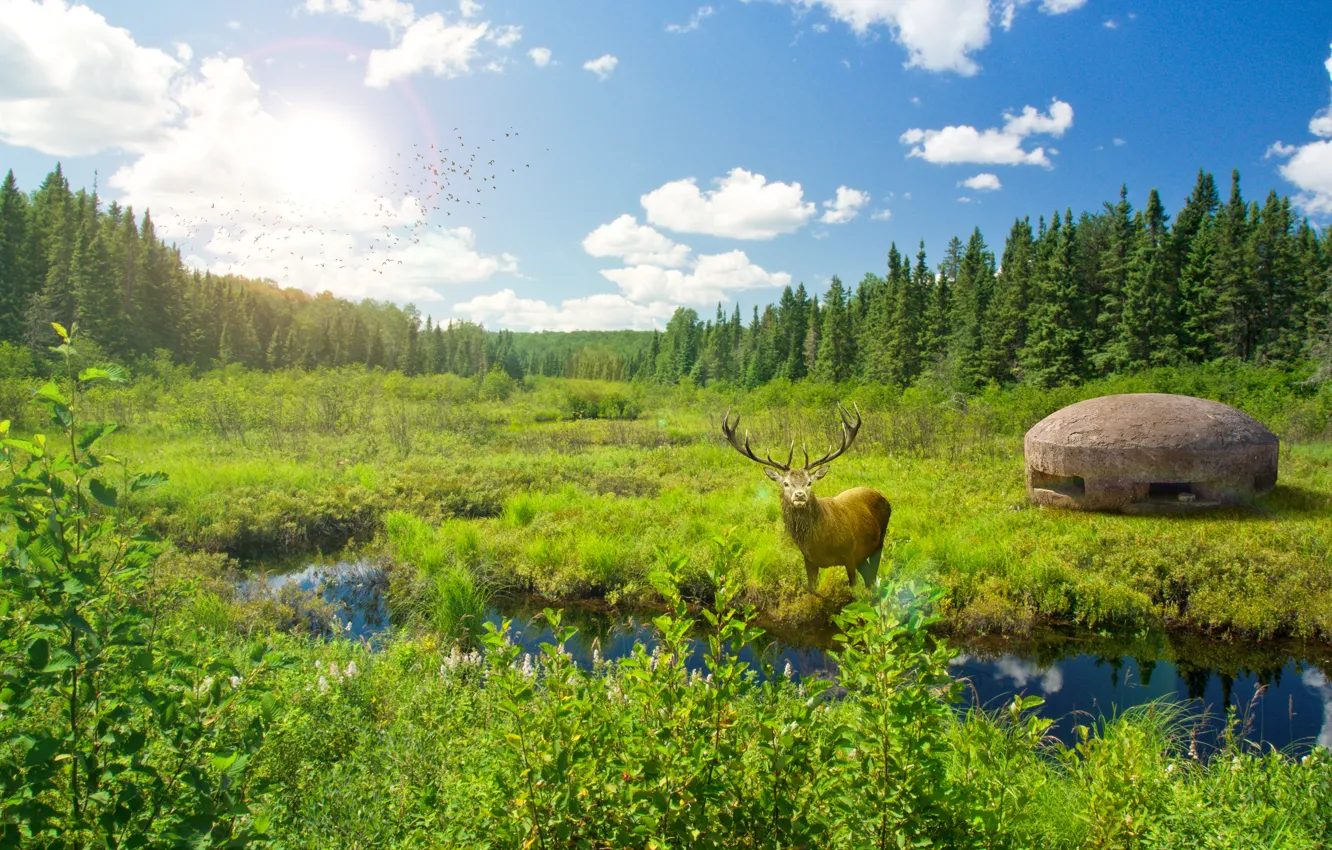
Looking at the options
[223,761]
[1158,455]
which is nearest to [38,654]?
[223,761]

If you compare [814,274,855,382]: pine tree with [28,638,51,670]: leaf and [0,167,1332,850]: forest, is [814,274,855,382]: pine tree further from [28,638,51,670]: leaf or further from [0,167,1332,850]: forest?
[28,638,51,670]: leaf

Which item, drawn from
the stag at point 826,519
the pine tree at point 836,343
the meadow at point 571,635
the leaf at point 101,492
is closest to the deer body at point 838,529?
the stag at point 826,519

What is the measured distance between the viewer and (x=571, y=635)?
2.81 m

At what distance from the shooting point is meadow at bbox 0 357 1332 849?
76.4 inches

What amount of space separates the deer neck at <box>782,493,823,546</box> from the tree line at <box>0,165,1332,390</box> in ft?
103

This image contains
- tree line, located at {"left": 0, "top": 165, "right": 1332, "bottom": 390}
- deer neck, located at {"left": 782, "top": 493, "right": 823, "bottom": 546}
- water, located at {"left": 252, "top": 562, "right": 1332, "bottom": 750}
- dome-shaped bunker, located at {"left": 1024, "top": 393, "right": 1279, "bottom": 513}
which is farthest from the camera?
tree line, located at {"left": 0, "top": 165, "right": 1332, "bottom": 390}

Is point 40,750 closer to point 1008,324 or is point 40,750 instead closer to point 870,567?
point 870,567

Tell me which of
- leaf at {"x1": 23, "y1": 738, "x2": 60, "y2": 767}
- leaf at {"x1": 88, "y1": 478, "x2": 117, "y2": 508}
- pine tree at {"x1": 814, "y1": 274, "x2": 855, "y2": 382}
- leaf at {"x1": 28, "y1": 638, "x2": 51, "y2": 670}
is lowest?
leaf at {"x1": 23, "y1": 738, "x2": 60, "y2": 767}

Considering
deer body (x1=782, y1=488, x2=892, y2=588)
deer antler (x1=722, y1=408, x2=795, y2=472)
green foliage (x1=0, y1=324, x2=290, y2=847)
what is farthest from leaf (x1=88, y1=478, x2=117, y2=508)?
deer body (x1=782, y1=488, x2=892, y2=588)

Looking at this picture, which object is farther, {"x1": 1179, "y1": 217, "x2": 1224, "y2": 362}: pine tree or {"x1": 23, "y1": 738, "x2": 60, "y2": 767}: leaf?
{"x1": 1179, "y1": 217, "x2": 1224, "y2": 362}: pine tree

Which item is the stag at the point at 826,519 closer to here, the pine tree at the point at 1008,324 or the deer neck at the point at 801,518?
the deer neck at the point at 801,518

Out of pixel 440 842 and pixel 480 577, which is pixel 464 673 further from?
pixel 480 577

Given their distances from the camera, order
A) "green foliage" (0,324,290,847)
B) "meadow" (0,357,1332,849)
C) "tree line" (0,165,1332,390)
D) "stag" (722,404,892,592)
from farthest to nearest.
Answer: "tree line" (0,165,1332,390), "stag" (722,404,892,592), "meadow" (0,357,1332,849), "green foliage" (0,324,290,847)

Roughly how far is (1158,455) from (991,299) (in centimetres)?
2954
